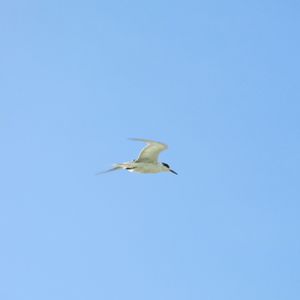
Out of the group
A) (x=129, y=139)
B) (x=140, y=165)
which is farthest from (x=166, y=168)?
(x=129, y=139)

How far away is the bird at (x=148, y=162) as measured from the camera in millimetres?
61062

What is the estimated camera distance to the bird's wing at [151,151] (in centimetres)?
6125

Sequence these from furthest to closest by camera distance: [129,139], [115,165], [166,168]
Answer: [166,168], [115,165], [129,139]

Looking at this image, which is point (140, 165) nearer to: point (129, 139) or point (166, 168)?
point (166, 168)

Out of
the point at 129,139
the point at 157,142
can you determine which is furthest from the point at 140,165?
the point at 129,139

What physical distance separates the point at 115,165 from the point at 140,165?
2.13 metres

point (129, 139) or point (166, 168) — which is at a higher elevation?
point (166, 168)

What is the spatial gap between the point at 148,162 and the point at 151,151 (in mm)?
1011

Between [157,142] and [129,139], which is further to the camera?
[157,142]

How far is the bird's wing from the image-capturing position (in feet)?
201

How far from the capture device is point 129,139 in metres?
54.5

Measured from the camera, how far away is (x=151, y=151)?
6206cm

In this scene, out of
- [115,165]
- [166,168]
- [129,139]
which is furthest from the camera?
[166,168]

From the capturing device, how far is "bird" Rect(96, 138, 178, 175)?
6106cm
